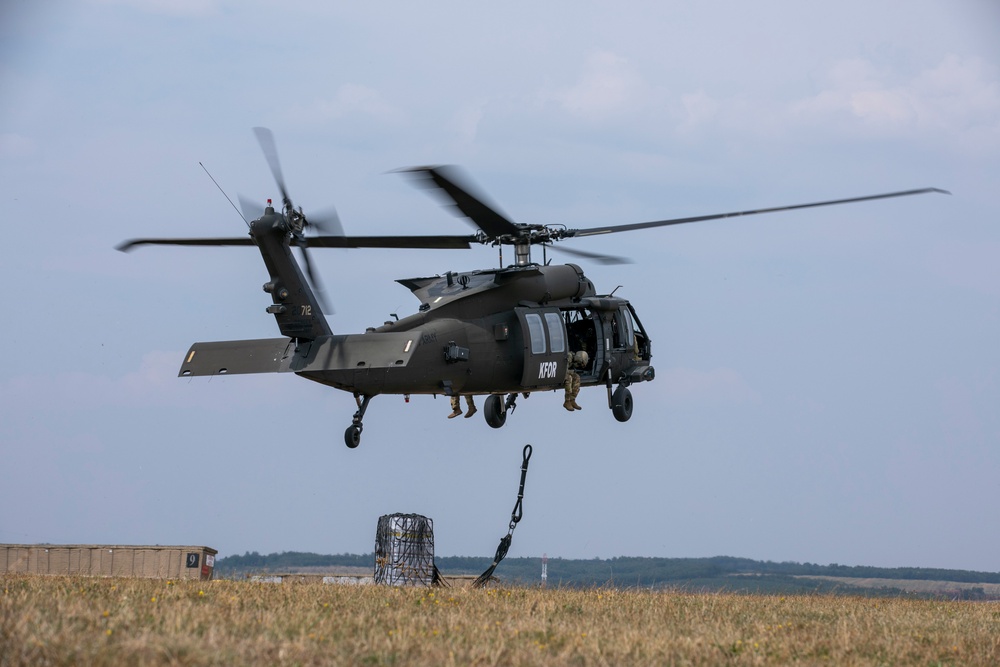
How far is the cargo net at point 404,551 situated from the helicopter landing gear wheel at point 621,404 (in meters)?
7.88

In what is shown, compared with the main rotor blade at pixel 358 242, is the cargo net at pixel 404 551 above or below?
below

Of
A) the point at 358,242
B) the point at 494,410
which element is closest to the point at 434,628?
the point at 358,242

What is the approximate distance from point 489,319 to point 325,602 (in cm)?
1011

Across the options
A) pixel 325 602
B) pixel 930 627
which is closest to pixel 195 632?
pixel 325 602

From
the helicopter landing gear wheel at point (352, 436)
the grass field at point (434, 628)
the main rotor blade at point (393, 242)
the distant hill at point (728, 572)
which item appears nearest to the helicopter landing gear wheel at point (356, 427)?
the helicopter landing gear wheel at point (352, 436)

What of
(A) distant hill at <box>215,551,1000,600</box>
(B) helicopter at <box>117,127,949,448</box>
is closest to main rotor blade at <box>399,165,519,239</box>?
(B) helicopter at <box>117,127,949,448</box>

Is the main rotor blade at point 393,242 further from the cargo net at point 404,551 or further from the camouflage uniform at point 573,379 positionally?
the cargo net at point 404,551

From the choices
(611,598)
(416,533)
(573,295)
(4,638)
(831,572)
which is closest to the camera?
(4,638)

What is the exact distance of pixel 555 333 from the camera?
24.5 meters

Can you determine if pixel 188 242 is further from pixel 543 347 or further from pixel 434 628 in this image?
pixel 434 628

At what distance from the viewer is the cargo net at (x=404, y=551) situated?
19.0 meters

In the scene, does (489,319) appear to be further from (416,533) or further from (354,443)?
(416,533)

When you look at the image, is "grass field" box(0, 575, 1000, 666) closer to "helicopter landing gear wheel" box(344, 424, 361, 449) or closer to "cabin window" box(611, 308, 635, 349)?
"helicopter landing gear wheel" box(344, 424, 361, 449)

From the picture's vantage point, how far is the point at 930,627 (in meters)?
15.4
